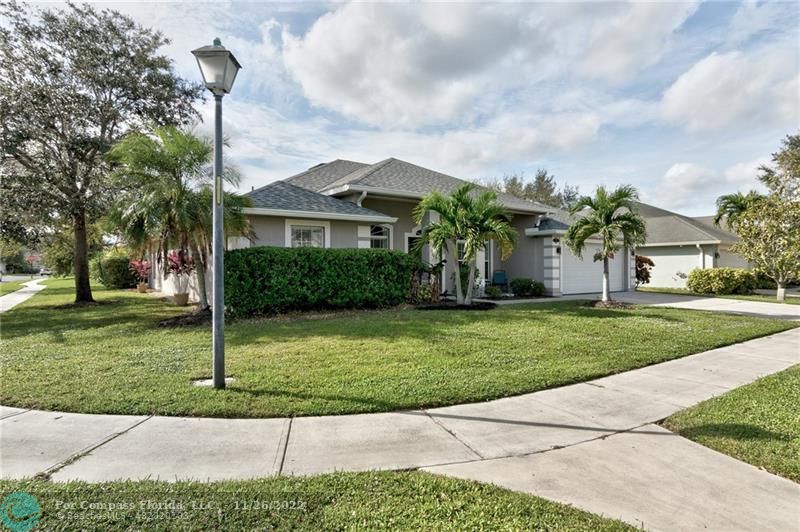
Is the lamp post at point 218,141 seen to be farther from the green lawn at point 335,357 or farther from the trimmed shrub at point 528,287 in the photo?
the trimmed shrub at point 528,287

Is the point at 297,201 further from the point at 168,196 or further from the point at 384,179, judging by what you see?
the point at 384,179

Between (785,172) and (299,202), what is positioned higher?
(785,172)

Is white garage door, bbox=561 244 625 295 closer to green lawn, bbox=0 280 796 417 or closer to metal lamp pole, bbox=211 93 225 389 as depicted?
green lawn, bbox=0 280 796 417

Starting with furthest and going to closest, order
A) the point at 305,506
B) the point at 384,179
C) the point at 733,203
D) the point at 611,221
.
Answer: the point at 733,203 < the point at 384,179 < the point at 611,221 < the point at 305,506

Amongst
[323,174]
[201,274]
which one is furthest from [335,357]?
[323,174]

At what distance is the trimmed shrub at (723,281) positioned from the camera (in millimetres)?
18391

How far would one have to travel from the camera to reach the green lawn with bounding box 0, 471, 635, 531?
7.50 ft

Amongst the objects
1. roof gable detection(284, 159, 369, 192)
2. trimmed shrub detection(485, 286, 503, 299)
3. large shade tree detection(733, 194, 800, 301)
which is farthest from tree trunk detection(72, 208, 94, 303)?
large shade tree detection(733, 194, 800, 301)

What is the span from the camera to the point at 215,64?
4609 mm

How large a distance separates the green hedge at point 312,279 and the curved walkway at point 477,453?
5435 mm

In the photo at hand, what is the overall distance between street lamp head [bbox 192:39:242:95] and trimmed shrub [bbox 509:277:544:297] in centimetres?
1371

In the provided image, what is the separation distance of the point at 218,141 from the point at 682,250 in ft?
83.4

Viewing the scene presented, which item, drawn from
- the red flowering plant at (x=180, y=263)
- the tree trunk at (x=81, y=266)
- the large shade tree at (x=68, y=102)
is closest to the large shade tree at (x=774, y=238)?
the red flowering plant at (x=180, y=263)

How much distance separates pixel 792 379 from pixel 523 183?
38.5m
